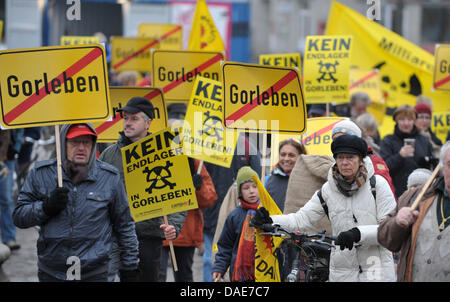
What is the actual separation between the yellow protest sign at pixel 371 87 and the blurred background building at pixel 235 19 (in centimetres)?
841

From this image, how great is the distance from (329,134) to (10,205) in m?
4.69

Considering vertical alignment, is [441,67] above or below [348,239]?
above

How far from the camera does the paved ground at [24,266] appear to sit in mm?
9859

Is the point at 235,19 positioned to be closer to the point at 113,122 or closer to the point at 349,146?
the point at 113,122

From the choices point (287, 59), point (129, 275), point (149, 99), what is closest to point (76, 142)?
point (129, 275)

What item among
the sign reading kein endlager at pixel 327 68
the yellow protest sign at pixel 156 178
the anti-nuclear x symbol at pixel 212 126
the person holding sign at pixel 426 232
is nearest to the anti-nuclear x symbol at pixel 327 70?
the sign reading kein endlager at pixel 327 68

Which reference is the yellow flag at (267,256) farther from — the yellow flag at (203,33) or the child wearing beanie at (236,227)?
the yellow flag at (203,33)

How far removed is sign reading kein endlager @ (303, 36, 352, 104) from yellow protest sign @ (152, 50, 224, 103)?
45.8 inches

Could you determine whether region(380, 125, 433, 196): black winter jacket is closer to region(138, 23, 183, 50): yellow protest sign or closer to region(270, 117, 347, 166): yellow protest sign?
region(270, 117, 347, 166): yellow protest sign

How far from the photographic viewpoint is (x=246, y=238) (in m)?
7.20

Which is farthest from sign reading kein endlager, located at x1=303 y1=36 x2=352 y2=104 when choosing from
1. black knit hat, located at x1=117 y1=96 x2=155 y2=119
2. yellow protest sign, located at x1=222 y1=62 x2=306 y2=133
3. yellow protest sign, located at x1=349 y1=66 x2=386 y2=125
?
black knit hat, located at x1=117 y1=96 x2=155 y2=119

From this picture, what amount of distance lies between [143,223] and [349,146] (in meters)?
2.22

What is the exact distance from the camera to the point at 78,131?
6379mm

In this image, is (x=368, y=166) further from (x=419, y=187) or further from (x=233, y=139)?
(x=233, y=139)
